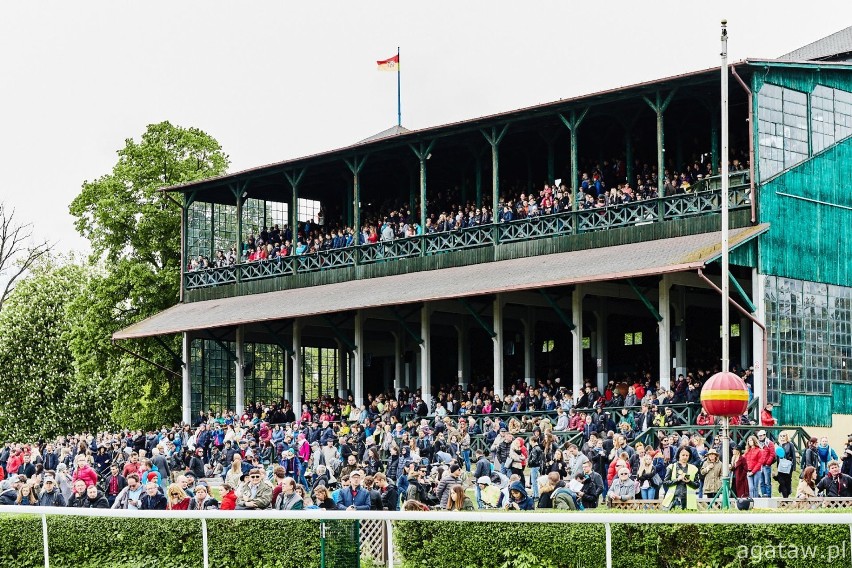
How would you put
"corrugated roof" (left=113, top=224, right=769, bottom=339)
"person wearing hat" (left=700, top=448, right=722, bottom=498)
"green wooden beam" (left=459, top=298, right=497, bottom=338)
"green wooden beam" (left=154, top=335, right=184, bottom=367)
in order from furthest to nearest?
"green wooden beam" (left=154, top=335, right=184, bottom=367)
"green wooden beam" (left=459, top=298, right=497, bottom=338)
"corrugated roof" (left=113, top=224, right=769, bottom=339)
"person wearing hat" (left=700, top=448, right=722, bottom=498)

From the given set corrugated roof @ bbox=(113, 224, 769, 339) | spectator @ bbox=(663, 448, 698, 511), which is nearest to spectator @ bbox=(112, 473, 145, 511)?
spectator @ bbox=(663, 448, 698, 511)

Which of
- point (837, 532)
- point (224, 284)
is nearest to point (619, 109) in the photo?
point (224, 284)

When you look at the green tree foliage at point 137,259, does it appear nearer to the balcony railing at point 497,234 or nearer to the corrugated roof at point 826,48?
the balcony railing at point 497,234

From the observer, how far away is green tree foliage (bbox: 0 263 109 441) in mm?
60062

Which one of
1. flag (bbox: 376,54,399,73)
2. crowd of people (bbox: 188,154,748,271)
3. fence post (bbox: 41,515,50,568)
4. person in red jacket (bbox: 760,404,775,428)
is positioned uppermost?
flag (bbox: 376,54,399,73)

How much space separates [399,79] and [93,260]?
12138 mm

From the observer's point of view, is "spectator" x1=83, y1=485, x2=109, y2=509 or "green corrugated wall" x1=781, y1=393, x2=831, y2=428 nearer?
"spectator" x1=83, y1=485, x2=109, y2=509

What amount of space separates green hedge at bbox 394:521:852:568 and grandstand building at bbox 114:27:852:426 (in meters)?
15.0

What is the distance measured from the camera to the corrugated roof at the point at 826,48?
4934 centimetres

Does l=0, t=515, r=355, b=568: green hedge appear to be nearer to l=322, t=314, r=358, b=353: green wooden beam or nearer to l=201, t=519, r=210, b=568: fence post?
l=201, t=519, r=210, b=568: fence post

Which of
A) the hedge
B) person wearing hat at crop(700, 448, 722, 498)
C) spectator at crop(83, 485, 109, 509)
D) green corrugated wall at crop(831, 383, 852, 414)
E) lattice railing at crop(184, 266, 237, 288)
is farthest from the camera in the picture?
lattice railing at crop(184, 266, 237, 288)

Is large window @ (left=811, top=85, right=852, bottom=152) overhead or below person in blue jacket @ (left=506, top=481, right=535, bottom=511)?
overhead

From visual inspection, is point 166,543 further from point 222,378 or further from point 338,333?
point 222,378

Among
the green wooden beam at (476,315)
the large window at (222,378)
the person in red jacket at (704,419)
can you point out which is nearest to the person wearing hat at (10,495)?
the person in red jacket at (704,419)
